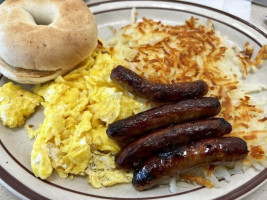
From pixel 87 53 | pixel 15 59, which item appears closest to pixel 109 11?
pixel 87 53

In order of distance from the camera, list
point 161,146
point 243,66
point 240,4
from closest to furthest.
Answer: point 161,146
point 243,66
point 240,4

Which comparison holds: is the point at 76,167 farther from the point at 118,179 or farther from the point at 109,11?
the point at 109,11

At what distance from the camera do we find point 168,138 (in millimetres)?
2346

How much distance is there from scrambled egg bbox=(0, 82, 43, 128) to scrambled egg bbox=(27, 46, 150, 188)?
0.11 meters

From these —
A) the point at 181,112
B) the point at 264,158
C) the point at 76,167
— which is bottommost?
the point at 76,167

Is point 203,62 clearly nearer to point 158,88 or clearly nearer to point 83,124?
point 158,88

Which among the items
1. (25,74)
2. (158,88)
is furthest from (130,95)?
(25,74)

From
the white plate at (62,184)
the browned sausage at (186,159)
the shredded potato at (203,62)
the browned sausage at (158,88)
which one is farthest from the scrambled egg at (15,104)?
the browned sausage at (186,159)

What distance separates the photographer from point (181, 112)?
2.47 meters

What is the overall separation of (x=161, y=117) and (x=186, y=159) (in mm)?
409

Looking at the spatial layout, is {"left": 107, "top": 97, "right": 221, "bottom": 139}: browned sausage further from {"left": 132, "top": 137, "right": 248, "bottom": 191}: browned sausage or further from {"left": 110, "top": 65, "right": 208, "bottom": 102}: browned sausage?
{"left": 132, "top": 137, "right": 248, "bottom": 191}: browned sausage

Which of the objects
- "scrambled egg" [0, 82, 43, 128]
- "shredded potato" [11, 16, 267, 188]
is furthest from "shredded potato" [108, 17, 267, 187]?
"scrambled egg" [0, 82, 43, 128]

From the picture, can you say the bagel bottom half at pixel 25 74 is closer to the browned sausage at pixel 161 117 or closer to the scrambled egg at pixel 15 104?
the scrambled egg at pixel 15 104

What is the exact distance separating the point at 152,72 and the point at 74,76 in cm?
81
